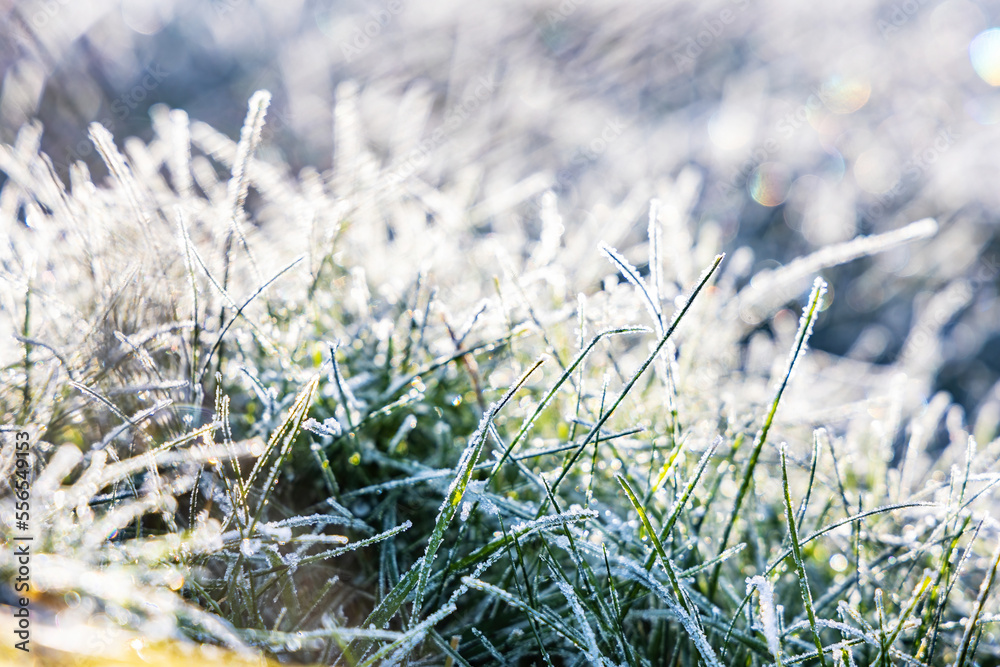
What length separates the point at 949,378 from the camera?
6.13ft

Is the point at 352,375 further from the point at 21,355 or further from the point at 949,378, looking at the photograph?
the point at 949,378

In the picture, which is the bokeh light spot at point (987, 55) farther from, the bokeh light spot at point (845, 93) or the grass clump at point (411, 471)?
the grass clump at point (411, 471)

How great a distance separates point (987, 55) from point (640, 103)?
1724 millimetres

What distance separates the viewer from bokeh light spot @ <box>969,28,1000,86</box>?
3018 millimetres

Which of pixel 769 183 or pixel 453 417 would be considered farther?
pixel 769 183

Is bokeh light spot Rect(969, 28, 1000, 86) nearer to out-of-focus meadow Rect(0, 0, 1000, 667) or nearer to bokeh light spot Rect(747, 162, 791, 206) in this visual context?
out-of-focus meadow Rect(0, 0, 1000, 667)

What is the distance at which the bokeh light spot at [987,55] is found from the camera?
3018 mm

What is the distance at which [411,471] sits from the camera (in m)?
0.76

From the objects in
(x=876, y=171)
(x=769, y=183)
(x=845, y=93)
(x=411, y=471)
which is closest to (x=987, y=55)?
(x=845, y=93)

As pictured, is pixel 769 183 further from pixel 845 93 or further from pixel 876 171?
pixel 845 93

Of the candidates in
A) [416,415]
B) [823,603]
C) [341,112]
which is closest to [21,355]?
[416,415]

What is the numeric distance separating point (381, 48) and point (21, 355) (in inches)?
94.3

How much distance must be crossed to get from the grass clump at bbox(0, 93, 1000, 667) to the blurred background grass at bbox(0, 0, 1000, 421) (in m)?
0.52

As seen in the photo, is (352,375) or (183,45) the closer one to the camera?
(352,375)
